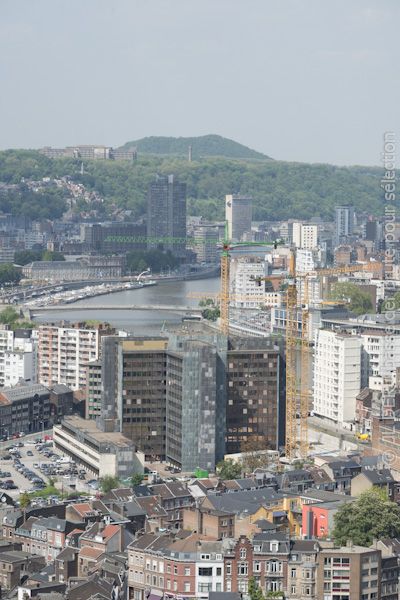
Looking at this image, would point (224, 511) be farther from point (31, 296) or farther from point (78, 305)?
point (31, 296)

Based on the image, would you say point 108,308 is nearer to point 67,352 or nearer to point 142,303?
point 142,303

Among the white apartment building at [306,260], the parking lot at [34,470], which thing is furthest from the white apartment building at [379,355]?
the white apartment building at [306,260]

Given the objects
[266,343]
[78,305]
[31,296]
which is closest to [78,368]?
[266,343]

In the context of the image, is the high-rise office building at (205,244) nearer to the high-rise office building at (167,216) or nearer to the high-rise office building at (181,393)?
the high-rise office building at (167,216)

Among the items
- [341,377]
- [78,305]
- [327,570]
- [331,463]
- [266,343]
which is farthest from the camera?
[78,305]

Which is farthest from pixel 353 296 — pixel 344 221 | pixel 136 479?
pixel 344 221

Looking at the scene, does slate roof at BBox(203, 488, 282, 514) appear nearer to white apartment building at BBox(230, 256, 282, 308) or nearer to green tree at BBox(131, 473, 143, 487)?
green tree at BBox(131, 473, 143, 487)
